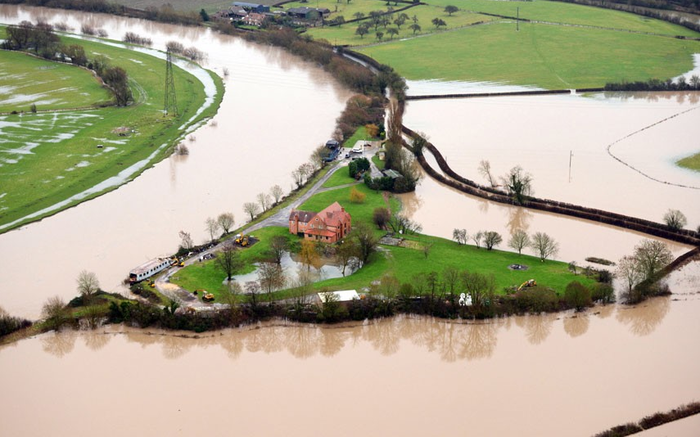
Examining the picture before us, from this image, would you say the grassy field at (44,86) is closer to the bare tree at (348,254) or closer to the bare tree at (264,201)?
the bare tree at (264,201)

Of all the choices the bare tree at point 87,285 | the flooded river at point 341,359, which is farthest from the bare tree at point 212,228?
the bare tree at point 87,285

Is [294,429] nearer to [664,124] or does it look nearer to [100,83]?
[664,124]

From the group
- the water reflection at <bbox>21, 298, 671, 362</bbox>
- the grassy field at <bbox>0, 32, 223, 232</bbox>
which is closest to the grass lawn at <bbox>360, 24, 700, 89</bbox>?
the grassy field at <bbox>0, 32, 223, 232</bbox>

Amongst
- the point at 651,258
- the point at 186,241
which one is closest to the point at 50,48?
the point at 186,241

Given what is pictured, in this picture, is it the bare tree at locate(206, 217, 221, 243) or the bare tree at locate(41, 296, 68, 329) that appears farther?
the bare tree at locate(206, 217, 221, 243)

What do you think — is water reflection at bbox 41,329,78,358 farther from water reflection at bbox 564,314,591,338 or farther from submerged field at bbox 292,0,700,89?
submerged field at bbox 292,0,700,89

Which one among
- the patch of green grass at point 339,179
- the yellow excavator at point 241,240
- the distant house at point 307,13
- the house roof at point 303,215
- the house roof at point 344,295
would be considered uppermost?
the distant house at point 307,13
